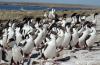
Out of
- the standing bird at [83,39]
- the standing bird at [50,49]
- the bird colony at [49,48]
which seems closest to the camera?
the bird colony at [49,48]

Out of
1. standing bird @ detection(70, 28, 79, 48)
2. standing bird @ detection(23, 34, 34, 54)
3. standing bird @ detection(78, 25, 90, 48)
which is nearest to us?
standing bird @ detection(23, 34, 34, 54)

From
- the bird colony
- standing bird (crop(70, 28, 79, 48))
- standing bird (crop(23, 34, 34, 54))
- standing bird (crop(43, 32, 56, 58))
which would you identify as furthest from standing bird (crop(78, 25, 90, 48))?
standing bird (crop(23, 34, 34, 54))

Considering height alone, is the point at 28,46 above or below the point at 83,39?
above

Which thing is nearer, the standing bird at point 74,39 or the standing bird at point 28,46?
the standing bird at point 28,46

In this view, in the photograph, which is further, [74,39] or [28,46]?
[74,39]

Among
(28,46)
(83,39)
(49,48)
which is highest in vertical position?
(49,48)

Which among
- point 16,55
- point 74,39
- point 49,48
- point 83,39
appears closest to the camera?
point 16,55

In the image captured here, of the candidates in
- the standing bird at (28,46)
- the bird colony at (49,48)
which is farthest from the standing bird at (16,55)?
the standing bird at (28,46)

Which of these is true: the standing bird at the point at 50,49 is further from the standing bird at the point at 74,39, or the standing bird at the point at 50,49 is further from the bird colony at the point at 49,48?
the standing bird at the point at 74,39

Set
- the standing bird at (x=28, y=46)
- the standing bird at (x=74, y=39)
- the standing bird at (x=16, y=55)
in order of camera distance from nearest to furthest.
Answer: the standing bird at (x=16, y=55) < the standing bird at (x=28, y=46) < the standing bird at (x=74, y=39)

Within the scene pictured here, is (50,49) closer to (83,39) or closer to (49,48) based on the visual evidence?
(49,48)

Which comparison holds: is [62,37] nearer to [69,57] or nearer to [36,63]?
[69,57]

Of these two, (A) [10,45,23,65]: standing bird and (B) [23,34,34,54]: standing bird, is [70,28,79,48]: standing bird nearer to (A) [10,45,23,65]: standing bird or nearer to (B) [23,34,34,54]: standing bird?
(B) [23,34,34,54]: standing bird

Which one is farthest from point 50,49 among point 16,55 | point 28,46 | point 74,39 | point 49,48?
point 74,39
